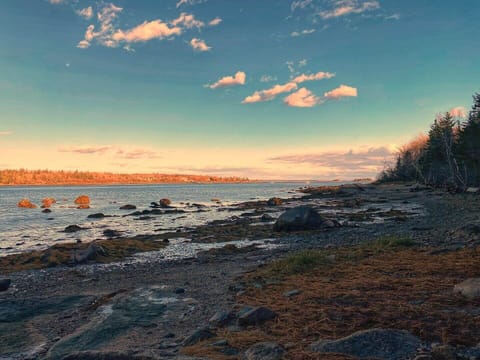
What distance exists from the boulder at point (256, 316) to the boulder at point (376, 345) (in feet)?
5.18

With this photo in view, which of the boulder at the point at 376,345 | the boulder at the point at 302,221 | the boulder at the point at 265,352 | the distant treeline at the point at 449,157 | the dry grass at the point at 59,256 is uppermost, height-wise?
the distant treeline at the point at 449,157

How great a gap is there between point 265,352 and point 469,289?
4.56m

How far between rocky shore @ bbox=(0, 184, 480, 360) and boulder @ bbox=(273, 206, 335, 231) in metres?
8.48

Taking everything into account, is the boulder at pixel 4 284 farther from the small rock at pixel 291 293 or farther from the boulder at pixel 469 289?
the boulder at pixel 469 289

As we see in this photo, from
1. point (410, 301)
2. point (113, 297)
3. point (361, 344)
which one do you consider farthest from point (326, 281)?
point (113, 297)

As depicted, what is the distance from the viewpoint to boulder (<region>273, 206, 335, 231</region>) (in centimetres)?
2458

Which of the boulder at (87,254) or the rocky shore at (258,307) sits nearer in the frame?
the rocky shore at (258,307)

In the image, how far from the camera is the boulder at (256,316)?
6535mm

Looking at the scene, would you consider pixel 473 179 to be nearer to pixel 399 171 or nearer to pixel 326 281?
pixel 399 171

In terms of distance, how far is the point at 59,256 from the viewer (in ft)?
57.6

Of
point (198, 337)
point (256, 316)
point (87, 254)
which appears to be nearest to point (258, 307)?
point (256, 316)

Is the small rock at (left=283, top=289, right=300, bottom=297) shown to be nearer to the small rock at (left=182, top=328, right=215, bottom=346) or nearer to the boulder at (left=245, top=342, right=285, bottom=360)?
the small rock at (left=182, top=328, right=215, bottom=346)

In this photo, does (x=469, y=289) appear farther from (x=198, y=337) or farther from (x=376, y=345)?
(x=198, y=337)

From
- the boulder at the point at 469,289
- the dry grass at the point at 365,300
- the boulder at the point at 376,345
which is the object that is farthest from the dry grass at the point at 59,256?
the boulder at the point at 469,289
